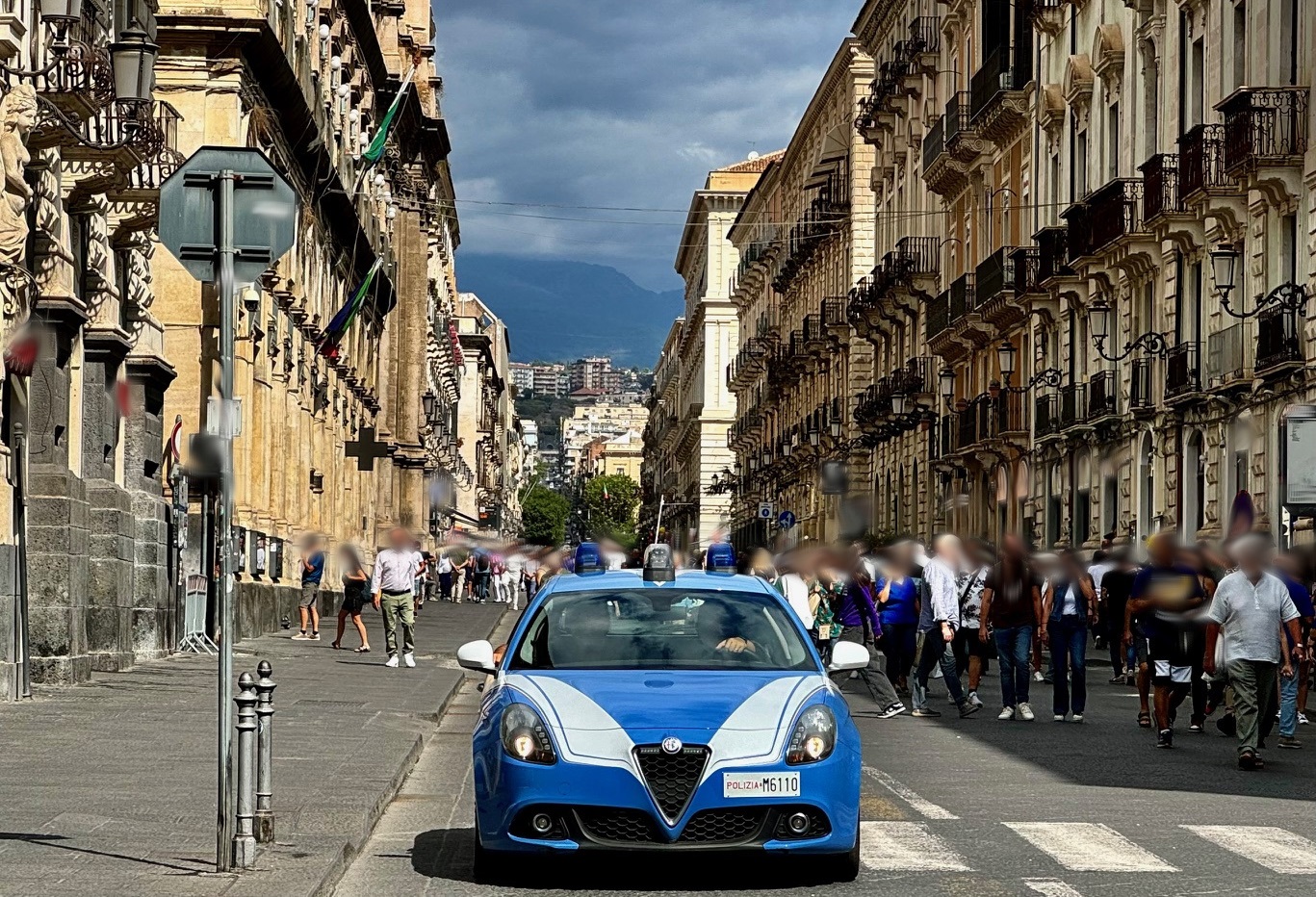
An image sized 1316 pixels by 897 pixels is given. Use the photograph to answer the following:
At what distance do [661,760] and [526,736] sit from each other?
63 cm

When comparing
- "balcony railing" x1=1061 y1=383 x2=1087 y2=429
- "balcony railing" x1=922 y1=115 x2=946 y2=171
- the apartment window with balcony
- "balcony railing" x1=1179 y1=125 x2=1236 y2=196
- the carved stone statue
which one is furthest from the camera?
"balcony railing" x1=922 y1=115 x2=946 y2=171

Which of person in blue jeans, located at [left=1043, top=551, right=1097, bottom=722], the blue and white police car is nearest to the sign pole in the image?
the blue and white police car

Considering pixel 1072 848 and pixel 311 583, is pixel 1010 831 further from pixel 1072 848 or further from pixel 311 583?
pixel 311 583

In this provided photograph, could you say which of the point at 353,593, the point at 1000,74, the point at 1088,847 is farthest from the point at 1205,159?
the point at 1088,847

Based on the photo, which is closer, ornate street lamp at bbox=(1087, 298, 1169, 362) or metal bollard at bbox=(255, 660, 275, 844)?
metal bollard at bbox=(255, 660, 275, 844)

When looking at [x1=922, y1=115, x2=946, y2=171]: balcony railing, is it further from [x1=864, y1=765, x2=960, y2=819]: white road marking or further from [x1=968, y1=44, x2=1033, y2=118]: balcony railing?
[x1=864, y1=765, x2=960, y2=819]: white road marking

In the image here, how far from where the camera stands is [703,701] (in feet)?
33.4

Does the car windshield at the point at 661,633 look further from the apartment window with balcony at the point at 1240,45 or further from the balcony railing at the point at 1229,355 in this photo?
the apartment window with balcony at the point at 1240,45

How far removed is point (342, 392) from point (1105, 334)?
22451 millimetres

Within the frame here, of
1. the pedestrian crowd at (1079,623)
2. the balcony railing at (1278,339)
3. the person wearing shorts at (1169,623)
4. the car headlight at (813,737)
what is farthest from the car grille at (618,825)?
the balcony railing at (1278,339)

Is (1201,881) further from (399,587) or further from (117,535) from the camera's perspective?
(399,587)

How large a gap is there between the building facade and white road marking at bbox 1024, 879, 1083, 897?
69.6ft

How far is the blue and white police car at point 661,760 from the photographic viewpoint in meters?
9.85

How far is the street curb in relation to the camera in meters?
9.70
